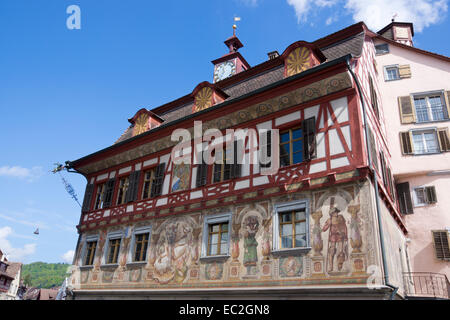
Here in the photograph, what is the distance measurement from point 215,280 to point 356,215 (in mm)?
4942

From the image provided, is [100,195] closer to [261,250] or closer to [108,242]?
[108,242]

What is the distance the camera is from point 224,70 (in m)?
22.7

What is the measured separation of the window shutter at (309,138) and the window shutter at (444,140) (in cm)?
808

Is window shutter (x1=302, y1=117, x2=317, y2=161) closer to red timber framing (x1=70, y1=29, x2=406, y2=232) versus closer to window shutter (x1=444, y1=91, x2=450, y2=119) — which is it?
red timber framing (x1=70, y1=29, x2=406, y2=232)

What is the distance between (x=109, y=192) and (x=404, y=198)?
1364cm

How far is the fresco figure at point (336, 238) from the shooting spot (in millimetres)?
9704

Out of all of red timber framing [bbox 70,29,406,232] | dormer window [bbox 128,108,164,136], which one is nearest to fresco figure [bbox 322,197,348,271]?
red timber framing [bbox 70,29,406,232]

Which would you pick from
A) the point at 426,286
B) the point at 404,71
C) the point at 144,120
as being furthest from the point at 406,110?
the point at 144,120
